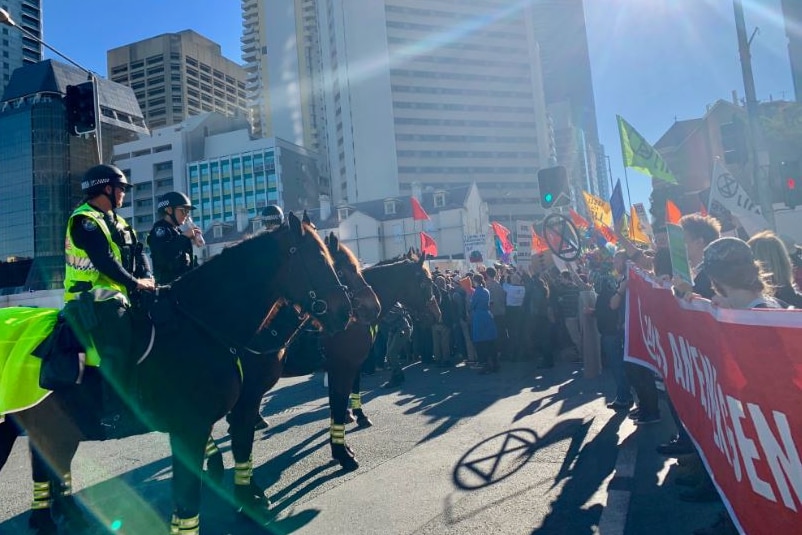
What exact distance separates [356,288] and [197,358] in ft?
7.65

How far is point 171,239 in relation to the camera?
5.51 metres

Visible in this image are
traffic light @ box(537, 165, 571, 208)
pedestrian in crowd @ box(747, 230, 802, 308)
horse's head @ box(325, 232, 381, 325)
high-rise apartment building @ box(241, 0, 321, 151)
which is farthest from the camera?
high-rise apartment building @ box(241, 0, 321, 151)

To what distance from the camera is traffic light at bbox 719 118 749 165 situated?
1113 cm

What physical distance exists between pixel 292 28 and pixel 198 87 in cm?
4573

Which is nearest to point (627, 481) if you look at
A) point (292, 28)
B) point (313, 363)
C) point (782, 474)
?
point (782, 474)

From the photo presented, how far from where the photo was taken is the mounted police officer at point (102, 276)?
3488 millimetres

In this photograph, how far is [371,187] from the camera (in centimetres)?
9238

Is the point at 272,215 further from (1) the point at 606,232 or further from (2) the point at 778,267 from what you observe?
(1) the point at 606,232

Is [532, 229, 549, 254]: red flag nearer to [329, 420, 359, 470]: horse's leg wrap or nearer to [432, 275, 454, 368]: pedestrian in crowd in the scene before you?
[432, 275, 454, 368]: pedestrian in crowd

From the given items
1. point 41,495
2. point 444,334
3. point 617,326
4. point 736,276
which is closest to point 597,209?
point 444,334

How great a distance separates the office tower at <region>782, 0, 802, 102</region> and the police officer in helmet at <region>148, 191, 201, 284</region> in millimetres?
53634

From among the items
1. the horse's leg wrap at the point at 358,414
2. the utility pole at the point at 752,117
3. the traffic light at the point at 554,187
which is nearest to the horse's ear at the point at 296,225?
the horse's leg wrap at the point at 358,414

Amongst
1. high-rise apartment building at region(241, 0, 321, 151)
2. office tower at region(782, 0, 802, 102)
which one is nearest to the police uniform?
office tower at region(782, 0, 802, 102)

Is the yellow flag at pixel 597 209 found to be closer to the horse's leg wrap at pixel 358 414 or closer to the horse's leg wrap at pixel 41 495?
the horse's leg wrap at pixel 358 414
